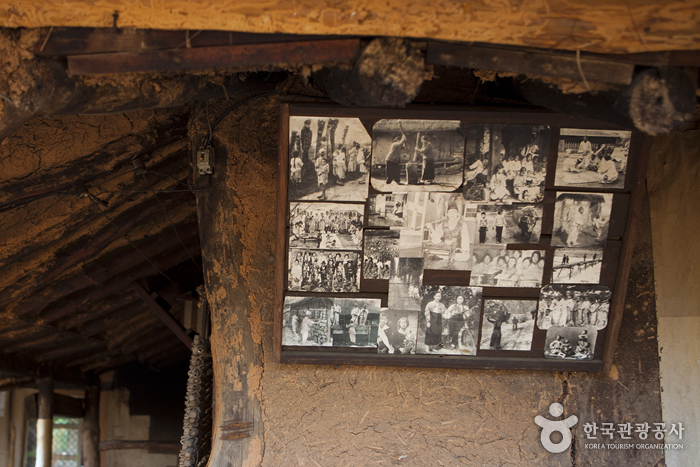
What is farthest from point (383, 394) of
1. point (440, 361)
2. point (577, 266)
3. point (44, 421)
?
point (44, 421)

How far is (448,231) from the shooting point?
2.21 metres

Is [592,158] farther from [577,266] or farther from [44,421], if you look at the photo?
[44,421]

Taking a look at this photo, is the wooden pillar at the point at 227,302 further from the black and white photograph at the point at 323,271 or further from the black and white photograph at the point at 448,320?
the black and white photograph at the point at 448,320

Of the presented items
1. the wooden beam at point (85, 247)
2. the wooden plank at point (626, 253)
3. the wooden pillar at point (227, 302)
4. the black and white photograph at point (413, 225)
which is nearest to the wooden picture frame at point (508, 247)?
the wooden plank at point (626, 253)

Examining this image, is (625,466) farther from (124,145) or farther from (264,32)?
(124,145)

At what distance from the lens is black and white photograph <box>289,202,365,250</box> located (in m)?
2.17

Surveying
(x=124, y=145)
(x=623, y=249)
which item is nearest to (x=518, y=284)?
(x=623, y=249)

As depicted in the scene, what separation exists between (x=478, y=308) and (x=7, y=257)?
9.81 feet

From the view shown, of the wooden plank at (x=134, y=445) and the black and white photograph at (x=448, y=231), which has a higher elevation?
the black and white photograph at (x=448, y=231)

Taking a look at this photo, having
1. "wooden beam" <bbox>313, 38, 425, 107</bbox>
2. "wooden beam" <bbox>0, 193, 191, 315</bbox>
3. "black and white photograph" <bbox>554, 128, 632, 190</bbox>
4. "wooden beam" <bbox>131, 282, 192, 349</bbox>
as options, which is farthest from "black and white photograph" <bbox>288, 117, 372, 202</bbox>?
"wooden beam" <bbox>131, 282, 192, 349</bbox>

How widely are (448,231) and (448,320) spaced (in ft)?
1.49

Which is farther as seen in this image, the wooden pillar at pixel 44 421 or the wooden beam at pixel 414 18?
the wooden pillar at pixel 44 421

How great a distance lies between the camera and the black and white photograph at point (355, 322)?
7.47 ft

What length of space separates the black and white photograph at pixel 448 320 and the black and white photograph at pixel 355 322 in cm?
23
